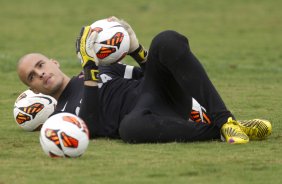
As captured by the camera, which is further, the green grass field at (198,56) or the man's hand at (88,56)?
the man's hand at (88,56)

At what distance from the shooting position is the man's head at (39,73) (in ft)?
31.9

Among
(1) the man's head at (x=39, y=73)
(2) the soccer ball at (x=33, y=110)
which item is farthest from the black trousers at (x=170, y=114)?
(2) the soccer ball at (x=33, y=110)

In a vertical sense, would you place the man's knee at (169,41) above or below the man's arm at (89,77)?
above

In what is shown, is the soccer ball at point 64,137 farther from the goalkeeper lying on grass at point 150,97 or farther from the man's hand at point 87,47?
the man's hand at point 87,47

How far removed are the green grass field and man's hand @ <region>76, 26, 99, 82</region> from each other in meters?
0.75

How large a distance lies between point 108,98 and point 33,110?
117cm

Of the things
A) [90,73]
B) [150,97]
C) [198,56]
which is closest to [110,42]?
[90,73]

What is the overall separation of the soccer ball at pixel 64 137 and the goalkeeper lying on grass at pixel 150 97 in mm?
942

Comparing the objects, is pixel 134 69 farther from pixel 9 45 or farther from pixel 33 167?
pixel 9 45

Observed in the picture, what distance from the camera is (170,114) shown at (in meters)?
9.68

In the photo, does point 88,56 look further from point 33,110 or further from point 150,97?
point 33,110

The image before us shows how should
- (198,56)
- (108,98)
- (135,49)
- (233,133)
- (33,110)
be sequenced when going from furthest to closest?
(198,56)
(33,110)
(135,49)
(108,98)
(233,133)

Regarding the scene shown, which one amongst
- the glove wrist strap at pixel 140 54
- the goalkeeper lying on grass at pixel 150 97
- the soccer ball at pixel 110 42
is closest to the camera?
the goalkeeper lying on grass at pixel 150 97

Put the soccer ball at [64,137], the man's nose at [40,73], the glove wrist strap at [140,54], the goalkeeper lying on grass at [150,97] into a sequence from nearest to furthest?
the soccer ball at [64,137] < the goalkeeper lying on grass at [150,97] < the man's nose at [40,73] < the glove wrist strap at [140,54]
